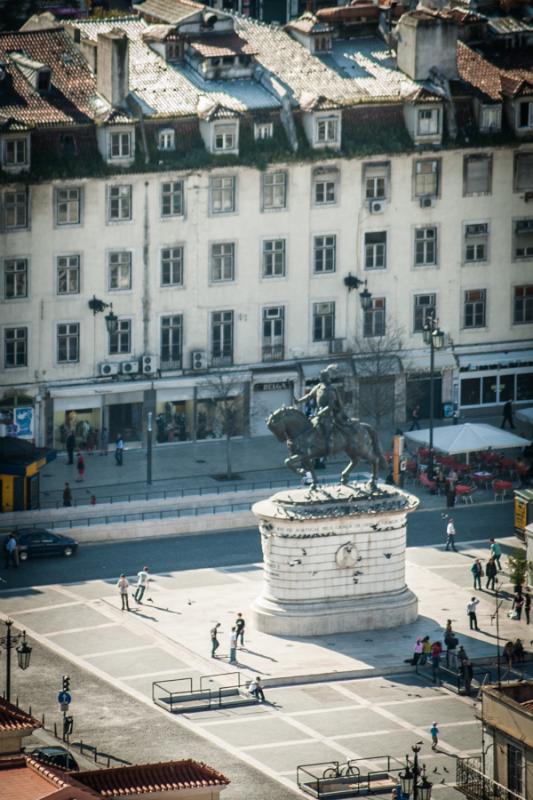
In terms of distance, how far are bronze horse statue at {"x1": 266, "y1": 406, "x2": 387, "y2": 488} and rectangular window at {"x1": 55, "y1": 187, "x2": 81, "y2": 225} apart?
23830 mm

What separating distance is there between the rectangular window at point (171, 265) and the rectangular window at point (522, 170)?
16103 mm

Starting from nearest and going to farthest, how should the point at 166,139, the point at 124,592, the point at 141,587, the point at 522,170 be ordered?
the point at 124,592
the point at 141,587
the point at 166,139
the point at 522,170

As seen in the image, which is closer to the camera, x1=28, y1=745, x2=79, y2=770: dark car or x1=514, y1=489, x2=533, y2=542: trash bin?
x1=28, y1=745, x2=79, y2=770: dark car

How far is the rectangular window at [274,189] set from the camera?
5364 inches

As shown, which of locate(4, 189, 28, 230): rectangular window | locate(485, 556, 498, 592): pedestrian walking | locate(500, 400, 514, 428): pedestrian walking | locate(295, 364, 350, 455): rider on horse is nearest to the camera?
locate(295, 364, 350, 455): rider on horse

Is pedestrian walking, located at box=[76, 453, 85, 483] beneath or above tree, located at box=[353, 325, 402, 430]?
beneath

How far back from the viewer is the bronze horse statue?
366 feet

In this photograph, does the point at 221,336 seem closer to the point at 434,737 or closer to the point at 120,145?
the point at 120,145

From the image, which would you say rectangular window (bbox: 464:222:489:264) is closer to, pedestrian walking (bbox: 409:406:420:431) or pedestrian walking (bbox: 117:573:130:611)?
pedestrian walking (bbox: 409:406:420:431)

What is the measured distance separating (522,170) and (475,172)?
230 centimetres

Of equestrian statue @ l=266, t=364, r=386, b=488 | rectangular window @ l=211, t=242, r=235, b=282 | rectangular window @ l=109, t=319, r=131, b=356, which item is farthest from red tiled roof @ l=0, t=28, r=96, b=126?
equestrian statue @ l=266, t=364, r=386, b=488

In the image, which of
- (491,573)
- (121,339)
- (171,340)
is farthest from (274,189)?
(491,573)

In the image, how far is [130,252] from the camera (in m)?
134

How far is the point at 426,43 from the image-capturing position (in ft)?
458
